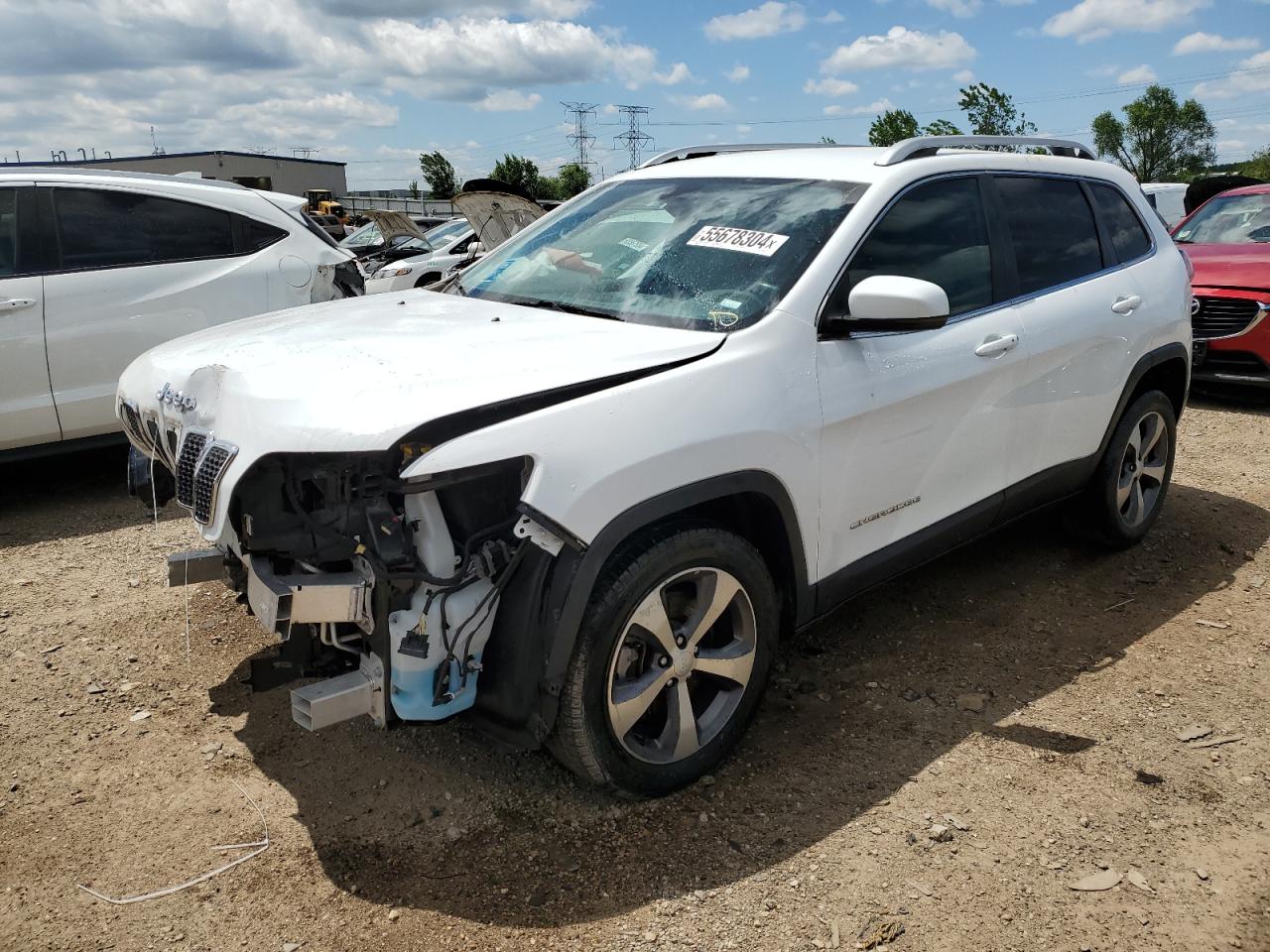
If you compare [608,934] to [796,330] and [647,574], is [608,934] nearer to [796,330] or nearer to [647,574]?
[647,574]

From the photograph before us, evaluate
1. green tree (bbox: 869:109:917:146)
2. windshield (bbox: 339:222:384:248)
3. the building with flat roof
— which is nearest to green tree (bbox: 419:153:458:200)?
the building with flat roof

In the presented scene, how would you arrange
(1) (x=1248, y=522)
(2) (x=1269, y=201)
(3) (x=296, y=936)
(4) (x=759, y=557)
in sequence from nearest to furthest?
(3) (x=296, y=936) < (4) (x=759, y=557) < (1) (x=1248, y=522) < (2) (x=1269, y=201)

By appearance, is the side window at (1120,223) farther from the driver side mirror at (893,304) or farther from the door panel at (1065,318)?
the driver side mirror at (893,304)

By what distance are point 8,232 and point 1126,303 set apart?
5618 millimetres

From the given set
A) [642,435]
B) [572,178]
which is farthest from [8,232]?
[572,178]

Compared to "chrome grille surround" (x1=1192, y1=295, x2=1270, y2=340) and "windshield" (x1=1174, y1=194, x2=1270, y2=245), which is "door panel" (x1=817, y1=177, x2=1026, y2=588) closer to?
"chrome grille surround" (x1=1192, y1=295, x2=1270, y2=340)

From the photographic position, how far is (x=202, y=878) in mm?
2709

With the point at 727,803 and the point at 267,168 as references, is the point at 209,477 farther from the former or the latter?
the point at 267,168

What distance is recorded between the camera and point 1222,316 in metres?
8.23

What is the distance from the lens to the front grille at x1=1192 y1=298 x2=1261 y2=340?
8070mm

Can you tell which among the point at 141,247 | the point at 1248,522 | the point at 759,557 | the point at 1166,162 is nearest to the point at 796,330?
the point at 759,557

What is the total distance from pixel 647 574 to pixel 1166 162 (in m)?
101

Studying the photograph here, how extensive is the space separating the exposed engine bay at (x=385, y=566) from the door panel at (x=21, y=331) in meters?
3.52

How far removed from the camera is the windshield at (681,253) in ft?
10.4
